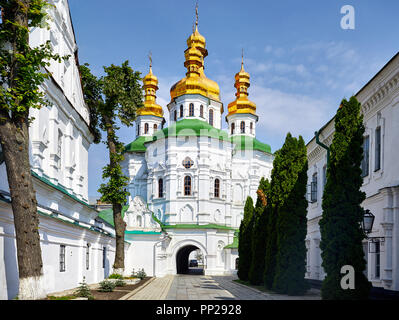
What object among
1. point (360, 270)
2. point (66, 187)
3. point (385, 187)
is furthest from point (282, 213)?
point (66, 187)

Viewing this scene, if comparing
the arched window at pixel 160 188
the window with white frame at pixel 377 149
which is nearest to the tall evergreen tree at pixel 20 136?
the window with white frame at pixel 377 149

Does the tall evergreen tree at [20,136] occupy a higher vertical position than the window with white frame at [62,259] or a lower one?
higher

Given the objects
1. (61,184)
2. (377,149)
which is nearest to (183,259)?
(61,184)

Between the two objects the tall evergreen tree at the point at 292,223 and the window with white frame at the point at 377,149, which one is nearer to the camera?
the window with white frame at the point at 377,149

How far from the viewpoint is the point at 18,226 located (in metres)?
10.0

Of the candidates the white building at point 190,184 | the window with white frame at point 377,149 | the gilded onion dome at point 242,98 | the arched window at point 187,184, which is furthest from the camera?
the gilded onion dome at point 242,98

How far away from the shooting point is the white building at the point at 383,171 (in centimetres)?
1395

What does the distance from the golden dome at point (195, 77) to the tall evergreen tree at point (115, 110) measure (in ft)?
80.6

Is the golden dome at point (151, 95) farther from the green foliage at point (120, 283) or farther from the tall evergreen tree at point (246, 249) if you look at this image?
the green foliage at point (120, 283)

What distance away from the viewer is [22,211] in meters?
10.1

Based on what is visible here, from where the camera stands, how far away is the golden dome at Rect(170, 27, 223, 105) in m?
50.1

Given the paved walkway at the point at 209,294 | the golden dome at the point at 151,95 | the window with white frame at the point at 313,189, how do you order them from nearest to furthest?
the paved walkway at the point at 209,294, the window with white frame at the point at 313,189, the golden dome at the point at 151,95

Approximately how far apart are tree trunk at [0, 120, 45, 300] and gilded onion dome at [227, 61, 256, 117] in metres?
46.8

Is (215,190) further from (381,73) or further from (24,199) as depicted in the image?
(24,199)
